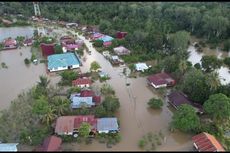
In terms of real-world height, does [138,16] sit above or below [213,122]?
above

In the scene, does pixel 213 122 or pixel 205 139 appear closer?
pixel 205 139

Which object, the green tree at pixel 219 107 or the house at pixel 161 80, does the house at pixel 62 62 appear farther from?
the green tree at pixel 219 107

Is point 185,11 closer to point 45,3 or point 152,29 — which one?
point 152,29

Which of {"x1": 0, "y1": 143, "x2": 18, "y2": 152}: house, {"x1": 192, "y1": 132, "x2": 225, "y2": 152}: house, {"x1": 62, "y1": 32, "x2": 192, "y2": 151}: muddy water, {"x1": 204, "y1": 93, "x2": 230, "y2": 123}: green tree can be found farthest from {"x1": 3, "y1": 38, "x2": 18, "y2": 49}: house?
{"x1": 192, "y1": 132, "x2": 225, "y2": 152}: house

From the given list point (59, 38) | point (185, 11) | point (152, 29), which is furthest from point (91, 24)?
point (185, 11)

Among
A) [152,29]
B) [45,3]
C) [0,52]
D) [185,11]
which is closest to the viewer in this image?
[0,52]

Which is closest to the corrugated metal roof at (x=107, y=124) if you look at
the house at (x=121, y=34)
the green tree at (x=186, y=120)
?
the green tree at (x=186, y=120)

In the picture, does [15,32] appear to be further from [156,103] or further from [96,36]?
[156,103]
